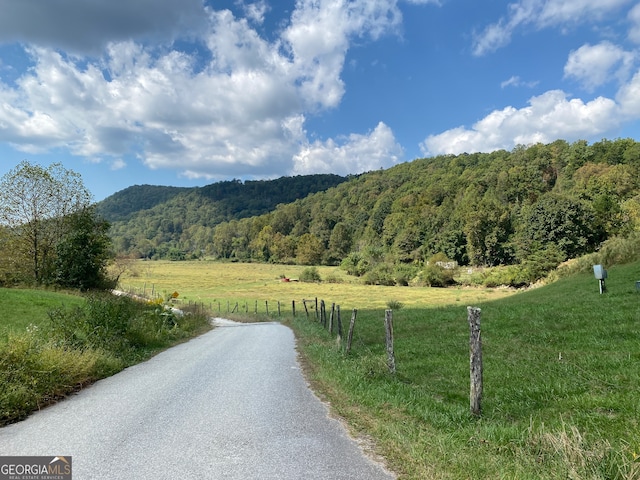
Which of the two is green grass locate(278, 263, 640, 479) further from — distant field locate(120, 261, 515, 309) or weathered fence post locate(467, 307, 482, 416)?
distant field locate(120, 261, 515, 309)

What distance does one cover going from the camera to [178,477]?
4441 mm

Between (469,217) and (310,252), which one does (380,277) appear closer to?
(469,217)

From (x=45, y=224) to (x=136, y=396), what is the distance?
34.9m

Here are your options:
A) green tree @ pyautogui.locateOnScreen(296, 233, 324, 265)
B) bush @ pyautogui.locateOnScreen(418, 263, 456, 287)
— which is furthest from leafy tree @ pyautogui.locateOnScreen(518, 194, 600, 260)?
green tree @ pyautogui.locateOnScreen(296, 233, 324, 265)

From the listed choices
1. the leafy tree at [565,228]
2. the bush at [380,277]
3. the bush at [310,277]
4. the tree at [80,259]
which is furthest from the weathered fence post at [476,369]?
the bush at [310,277]

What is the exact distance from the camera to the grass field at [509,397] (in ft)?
13.9

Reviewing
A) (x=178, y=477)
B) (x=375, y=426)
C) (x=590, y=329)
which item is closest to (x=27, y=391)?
(x=178, y=477)

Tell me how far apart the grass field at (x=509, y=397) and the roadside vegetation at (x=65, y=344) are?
5.50 metres

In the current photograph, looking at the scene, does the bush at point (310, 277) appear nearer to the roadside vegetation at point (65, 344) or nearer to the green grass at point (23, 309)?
the roadside vegetation at point (65, 344)

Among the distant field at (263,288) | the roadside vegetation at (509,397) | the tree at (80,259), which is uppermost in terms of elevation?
the tree at (80,259)

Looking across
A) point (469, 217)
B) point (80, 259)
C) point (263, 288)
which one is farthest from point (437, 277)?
point (80, 259)

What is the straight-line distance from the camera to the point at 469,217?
95.0 m

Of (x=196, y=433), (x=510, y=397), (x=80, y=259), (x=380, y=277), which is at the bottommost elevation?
(x=380, y=277)

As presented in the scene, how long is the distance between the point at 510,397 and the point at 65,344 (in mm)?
11349
